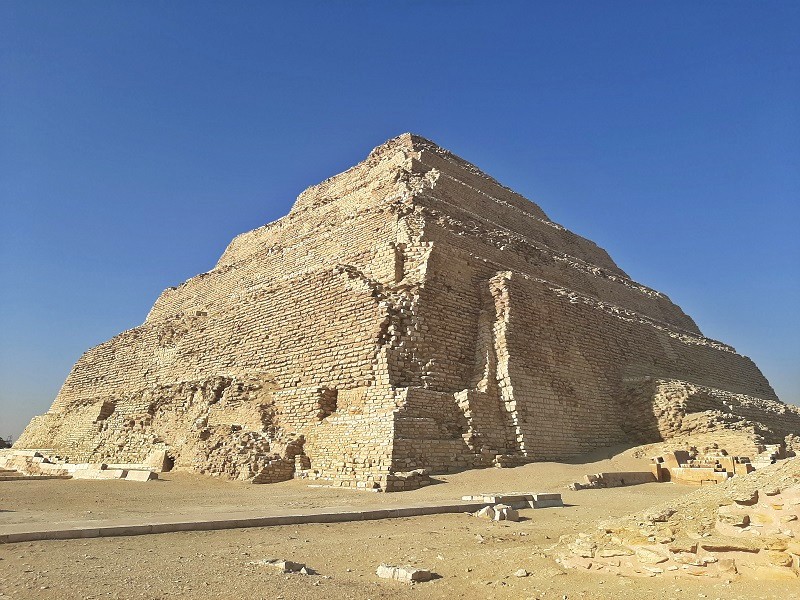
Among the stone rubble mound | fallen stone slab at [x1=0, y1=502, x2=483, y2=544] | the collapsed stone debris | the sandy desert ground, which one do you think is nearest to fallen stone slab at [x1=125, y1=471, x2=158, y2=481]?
the sandy desert ground

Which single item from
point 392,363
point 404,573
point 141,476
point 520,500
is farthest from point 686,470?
point 141,476

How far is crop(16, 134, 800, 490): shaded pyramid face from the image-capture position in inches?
506

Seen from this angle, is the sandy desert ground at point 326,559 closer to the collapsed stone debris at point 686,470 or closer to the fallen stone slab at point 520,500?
the fallen stone slab at point 520,500

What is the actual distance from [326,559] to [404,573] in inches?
42.3

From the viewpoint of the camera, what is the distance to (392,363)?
42.7ft

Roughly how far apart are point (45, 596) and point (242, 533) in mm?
2673

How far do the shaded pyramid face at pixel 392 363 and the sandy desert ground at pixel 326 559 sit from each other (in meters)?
3.09

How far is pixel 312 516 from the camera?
24.2ft

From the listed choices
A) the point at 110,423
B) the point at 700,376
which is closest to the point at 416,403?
the point at 110,423

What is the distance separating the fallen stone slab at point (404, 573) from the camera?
15.1ft

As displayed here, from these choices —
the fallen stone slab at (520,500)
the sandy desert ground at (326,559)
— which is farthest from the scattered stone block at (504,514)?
the fallen stone slab at (520,500)

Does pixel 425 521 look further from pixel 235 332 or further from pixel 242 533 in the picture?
pixel 235 332

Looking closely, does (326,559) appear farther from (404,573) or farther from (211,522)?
(211,522)

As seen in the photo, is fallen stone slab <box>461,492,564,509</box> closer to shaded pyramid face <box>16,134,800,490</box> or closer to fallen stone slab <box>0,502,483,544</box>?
fallen stone slab <box>0,502,483,544</box>
